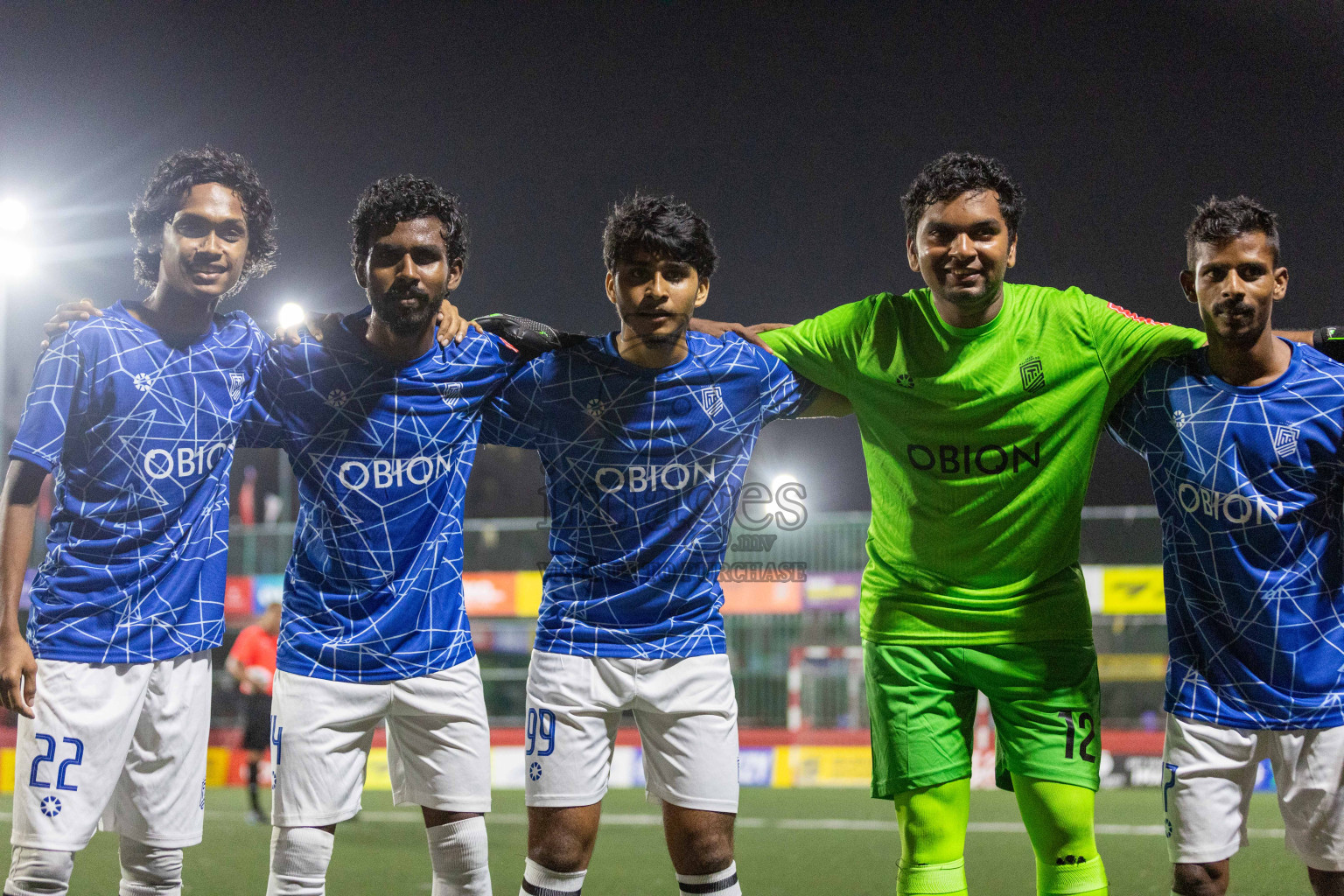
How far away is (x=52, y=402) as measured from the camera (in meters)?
3.09

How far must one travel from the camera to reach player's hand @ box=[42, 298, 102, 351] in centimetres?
319

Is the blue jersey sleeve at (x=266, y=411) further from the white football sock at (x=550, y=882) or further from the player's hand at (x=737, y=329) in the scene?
the white football sock at (x=550, y=882)

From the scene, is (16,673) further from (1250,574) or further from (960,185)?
(1250,574)

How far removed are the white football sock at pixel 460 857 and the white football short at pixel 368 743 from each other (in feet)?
0.20

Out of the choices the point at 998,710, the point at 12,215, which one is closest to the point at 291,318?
the point at 998,710

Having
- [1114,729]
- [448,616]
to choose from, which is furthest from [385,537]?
[1114,729]

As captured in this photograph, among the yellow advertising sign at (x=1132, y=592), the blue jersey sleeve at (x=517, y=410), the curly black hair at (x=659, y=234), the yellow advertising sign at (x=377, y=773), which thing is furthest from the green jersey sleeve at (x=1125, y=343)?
the yellow advertising sign at (x=377, y=773)

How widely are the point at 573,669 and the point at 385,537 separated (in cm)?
68

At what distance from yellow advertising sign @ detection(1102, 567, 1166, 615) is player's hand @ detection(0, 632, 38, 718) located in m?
11.5

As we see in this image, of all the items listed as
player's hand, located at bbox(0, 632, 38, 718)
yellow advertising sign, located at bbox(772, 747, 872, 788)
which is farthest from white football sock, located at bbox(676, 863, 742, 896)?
yellow advertising sign, located at bbox(772, 747, 872, 788)

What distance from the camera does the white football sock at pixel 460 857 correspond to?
3154 mm

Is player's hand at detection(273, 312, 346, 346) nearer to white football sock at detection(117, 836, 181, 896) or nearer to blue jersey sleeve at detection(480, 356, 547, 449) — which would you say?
blue jersey sleeve at detection(480, 356, 547, 449)

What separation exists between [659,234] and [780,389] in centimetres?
64

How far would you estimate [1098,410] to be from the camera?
3.15m
